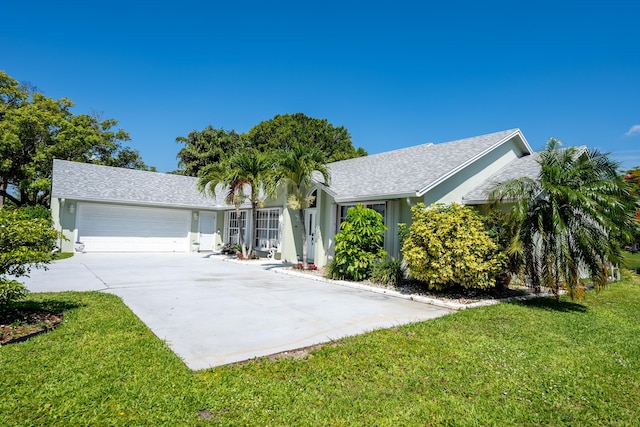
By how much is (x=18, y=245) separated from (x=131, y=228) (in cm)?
1643

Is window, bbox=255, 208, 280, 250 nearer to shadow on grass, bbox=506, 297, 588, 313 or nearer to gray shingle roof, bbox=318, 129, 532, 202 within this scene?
gray shingle roof, bbox=318, 129, 532, 202

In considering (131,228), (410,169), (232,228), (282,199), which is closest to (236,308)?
(410,169)

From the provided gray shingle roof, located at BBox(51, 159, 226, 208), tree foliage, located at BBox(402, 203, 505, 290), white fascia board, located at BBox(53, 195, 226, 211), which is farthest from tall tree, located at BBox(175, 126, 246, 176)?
tree foliage, located at BBox(402, 203, 505, 290)

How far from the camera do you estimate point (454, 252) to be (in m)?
8.15

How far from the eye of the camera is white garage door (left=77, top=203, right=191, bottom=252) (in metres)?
19.0

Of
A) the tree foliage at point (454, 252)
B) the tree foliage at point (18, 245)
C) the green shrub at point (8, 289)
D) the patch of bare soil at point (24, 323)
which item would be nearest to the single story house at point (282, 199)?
the tree foliage at point (454, 252)

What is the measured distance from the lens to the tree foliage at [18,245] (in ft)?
16.1

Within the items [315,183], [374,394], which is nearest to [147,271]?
[315,183]

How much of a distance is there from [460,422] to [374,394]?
827mm

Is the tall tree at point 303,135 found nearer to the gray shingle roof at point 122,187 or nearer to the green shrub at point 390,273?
the gray shingle roof at point 122,187

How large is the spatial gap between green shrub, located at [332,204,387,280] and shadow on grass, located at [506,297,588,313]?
392cm

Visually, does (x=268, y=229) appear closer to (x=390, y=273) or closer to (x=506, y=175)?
(x=390, y=273)

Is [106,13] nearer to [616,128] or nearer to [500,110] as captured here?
[500,110]

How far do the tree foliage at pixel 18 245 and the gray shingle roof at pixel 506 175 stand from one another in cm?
1076
